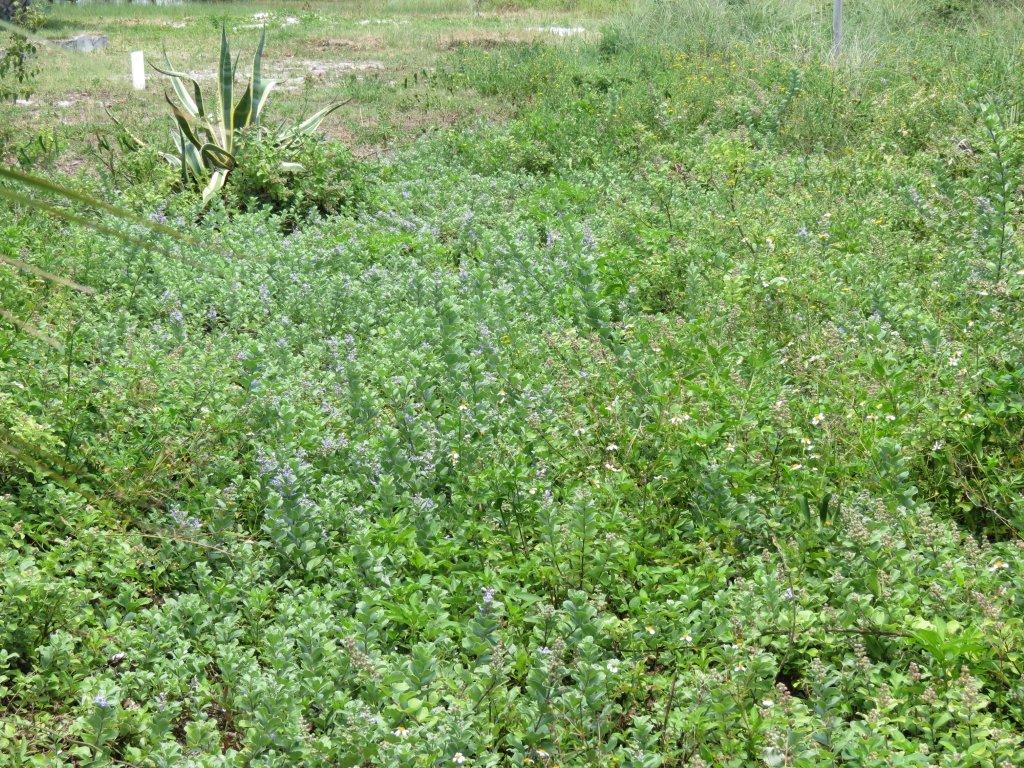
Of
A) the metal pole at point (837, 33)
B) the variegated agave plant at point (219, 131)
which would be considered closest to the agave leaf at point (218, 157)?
the variegated agave plant at point (219, 131)

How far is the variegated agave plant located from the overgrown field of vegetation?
136mm

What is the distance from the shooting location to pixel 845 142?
8914 mm

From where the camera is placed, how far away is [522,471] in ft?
12.6

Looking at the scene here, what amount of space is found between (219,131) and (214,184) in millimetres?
910

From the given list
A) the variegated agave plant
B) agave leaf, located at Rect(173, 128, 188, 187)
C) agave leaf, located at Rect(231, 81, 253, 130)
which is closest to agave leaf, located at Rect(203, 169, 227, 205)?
the variegated agave plant

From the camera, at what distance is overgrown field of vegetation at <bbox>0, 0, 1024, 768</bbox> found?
278 cm

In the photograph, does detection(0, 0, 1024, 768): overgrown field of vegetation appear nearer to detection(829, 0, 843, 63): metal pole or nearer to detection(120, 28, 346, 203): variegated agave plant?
detection(120, 28, 346, 203): variegated agave plant

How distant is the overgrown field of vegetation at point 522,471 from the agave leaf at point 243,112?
0.89 m

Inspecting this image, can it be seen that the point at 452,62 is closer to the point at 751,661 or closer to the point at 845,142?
the point at 845,142

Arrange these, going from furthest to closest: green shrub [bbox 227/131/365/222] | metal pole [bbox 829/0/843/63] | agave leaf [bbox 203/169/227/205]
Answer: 1. metal pole [bbox 829/0/843/63]
2. green shrub [bbox 227/131/365/222]
3. agave leaf [bbox 203/169/227/205]

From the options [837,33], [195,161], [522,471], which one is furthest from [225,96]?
[837,33]

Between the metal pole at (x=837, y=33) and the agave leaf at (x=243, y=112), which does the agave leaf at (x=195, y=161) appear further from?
the metal pole at (x=837, y=33)

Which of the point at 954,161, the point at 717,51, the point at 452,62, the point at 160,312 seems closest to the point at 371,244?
the point at 160,312

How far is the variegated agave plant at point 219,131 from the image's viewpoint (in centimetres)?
807
